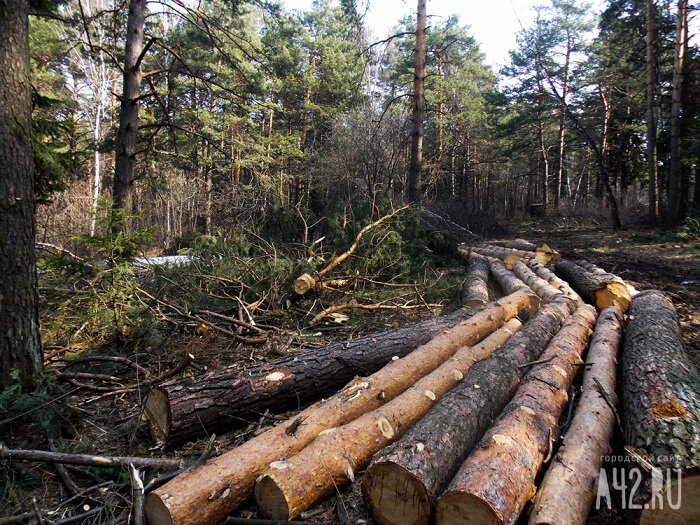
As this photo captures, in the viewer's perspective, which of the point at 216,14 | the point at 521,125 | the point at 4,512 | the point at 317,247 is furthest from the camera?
the point at 521,125

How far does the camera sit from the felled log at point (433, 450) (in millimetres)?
1899

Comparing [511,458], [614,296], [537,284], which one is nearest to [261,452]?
[511,458]

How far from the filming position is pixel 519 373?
127 inches

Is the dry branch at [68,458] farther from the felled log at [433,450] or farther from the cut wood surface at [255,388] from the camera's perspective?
the felled log at [433,450]

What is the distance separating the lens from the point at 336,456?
7.23 feet

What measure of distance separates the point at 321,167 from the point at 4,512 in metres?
16.4

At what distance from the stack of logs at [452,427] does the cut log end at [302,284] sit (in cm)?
193

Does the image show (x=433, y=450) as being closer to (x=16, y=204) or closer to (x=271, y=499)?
(x=271, y=499)

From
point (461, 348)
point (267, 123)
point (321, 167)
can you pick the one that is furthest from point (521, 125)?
point (461, 348)

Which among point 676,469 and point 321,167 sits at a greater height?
point 321,167

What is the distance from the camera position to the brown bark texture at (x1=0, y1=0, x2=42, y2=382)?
2713 millimetres

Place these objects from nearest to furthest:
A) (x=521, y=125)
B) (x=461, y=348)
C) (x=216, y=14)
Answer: (x=461, y=348), (x=216, y=14), (x=521, y=125)

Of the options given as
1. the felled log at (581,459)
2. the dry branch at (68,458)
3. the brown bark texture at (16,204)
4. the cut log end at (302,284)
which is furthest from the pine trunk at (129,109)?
the felled log at (581,459)

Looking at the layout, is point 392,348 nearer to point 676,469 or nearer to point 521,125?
point 676,469
